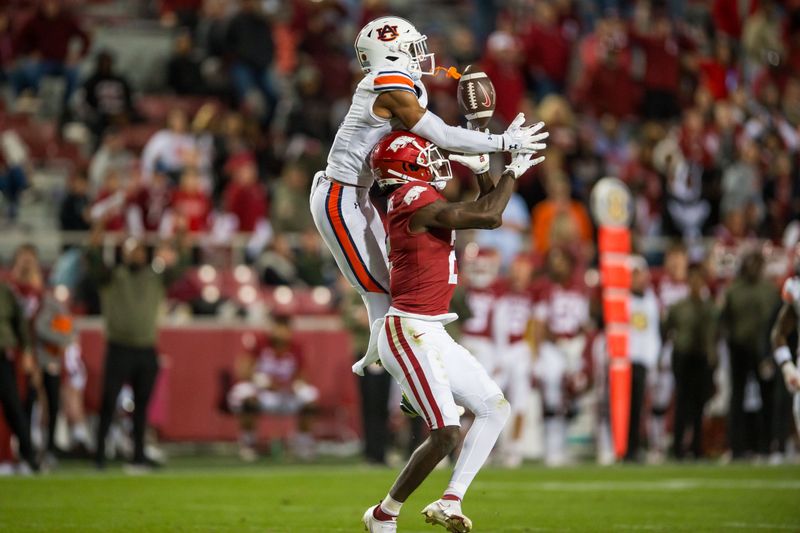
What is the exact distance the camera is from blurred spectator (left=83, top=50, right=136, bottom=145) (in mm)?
17828

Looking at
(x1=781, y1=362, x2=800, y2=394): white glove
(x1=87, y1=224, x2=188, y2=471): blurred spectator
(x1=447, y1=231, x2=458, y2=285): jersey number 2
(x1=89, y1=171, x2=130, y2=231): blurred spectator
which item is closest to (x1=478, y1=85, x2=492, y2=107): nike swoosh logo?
(x1=447, y1=231, x2=458, y2=285): jersey number 2

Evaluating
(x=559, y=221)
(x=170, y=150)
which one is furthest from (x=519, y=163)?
(x=170, y=150)

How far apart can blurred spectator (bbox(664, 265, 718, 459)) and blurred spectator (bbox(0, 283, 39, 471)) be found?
267 inches

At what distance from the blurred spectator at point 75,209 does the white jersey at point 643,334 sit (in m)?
6.15

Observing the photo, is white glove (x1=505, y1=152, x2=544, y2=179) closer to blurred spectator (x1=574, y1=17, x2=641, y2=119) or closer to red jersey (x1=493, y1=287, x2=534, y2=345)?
red jersey (x1=493, y1=287, x2=534, y2=345)

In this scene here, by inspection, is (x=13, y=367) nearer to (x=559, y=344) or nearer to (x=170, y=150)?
(x=170, y=150)

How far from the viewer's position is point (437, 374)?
7379 mm

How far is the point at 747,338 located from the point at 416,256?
8.71 metres

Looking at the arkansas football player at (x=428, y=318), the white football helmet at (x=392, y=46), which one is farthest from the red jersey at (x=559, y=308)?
the arkansas football player at (x=428, y=318)

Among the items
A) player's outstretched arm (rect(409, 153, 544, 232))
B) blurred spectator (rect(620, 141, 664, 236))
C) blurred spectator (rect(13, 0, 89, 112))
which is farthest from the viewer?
blurred spectator (rect(13, 0, 89, 112))

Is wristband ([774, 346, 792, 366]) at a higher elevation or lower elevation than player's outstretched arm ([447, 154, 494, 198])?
lower

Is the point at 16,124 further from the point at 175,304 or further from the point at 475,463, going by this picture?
the point at 475,463

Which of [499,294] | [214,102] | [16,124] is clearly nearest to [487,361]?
[499,294]

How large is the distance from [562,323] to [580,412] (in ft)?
4.36
